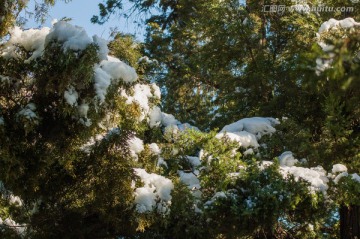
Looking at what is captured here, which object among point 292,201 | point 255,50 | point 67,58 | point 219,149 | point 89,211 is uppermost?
point 255,50

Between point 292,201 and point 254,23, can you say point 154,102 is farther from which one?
point 254,23

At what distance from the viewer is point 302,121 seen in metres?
8.64

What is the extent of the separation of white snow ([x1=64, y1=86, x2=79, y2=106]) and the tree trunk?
4.76 m

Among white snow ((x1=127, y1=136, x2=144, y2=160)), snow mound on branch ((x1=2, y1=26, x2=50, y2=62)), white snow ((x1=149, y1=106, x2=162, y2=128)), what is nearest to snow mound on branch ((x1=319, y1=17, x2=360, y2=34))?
white snow ((x1=149, y1=106, x2=162, y2=128))

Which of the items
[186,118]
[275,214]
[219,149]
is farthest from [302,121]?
[186,118]

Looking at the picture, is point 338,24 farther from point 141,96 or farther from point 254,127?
point 141,96

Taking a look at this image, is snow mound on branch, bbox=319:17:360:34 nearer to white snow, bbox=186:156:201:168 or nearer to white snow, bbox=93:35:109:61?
white snow, bbox=186:156:201:168

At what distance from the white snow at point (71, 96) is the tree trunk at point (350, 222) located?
4759 mm

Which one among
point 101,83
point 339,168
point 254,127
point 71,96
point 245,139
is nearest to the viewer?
point 71,96

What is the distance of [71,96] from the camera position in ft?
14.7

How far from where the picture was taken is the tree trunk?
7.00 metres

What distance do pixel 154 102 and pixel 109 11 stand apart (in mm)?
7938

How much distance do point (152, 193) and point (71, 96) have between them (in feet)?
6.46

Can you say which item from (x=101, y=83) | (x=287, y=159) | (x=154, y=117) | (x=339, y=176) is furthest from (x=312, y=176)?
(x=101, y=83)
